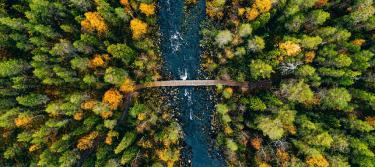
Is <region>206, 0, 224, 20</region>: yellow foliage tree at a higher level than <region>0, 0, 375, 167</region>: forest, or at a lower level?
higher

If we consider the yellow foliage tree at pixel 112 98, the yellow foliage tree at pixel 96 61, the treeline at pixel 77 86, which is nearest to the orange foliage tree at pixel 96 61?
the yellow foliage tree at pixel 96 61

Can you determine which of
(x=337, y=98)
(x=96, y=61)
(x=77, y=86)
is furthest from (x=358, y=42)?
(x=77, y=86)

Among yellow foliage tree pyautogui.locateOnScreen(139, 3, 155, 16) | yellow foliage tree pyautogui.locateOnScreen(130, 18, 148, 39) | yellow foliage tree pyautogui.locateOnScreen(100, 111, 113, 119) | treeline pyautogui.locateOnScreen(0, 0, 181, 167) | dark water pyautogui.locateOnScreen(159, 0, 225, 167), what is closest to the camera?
treeline pyautogui.locateOnScreen(0, 0, 181, 167)

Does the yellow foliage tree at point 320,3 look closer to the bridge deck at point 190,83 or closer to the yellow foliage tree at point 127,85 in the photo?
the bridge deck at point 190,83

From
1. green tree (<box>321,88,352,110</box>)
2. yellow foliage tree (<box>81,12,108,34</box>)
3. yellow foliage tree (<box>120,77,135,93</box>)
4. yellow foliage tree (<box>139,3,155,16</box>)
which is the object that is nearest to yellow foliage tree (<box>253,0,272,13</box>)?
green tree (<box>321,88,352,110</box>)

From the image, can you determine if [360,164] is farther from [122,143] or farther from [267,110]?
[122,143]

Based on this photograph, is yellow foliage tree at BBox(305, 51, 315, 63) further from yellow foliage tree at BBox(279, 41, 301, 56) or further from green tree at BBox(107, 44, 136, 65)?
green tree at BBox(107, 44, 136, 65)

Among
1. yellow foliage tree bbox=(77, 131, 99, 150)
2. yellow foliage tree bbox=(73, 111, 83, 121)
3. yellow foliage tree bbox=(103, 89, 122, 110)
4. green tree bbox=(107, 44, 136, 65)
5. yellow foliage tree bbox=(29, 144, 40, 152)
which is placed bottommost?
yellow foliage tree bbox=(29, 144, 40, 152)
